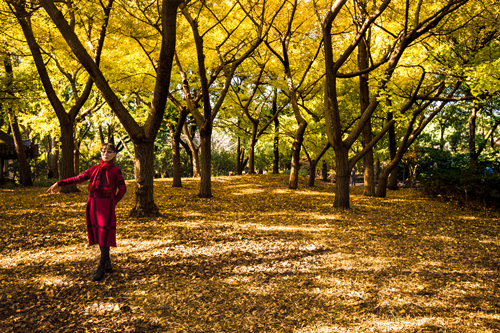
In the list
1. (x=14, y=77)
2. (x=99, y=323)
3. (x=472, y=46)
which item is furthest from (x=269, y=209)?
(x=14, y=77)

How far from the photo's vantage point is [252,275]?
4.64m

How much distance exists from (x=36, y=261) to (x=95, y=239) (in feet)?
5.36

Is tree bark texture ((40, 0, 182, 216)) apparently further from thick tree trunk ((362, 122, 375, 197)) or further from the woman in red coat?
thick tree trunk ((362, 122, 375, 197))

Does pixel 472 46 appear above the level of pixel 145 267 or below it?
above

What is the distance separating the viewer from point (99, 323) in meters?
3.38

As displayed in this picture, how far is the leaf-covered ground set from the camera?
11.3 feet

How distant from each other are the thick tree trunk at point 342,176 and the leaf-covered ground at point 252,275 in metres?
1.21

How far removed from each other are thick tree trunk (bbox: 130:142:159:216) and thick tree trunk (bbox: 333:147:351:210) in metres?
5.29

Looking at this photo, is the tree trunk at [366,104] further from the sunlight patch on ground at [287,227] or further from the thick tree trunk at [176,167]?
the thick tree trunk at [176,167]

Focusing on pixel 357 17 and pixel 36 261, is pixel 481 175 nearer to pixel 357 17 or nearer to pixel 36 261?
pixel 357 17

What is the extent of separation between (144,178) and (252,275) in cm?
440

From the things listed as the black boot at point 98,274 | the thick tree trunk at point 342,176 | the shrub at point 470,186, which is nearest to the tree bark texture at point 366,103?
the shrub at point 470,186

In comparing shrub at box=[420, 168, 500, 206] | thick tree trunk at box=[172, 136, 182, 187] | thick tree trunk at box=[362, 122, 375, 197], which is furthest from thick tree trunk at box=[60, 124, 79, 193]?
shrub at box=[420, 168, 500, 206]

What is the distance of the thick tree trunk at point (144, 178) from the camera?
7.93m
